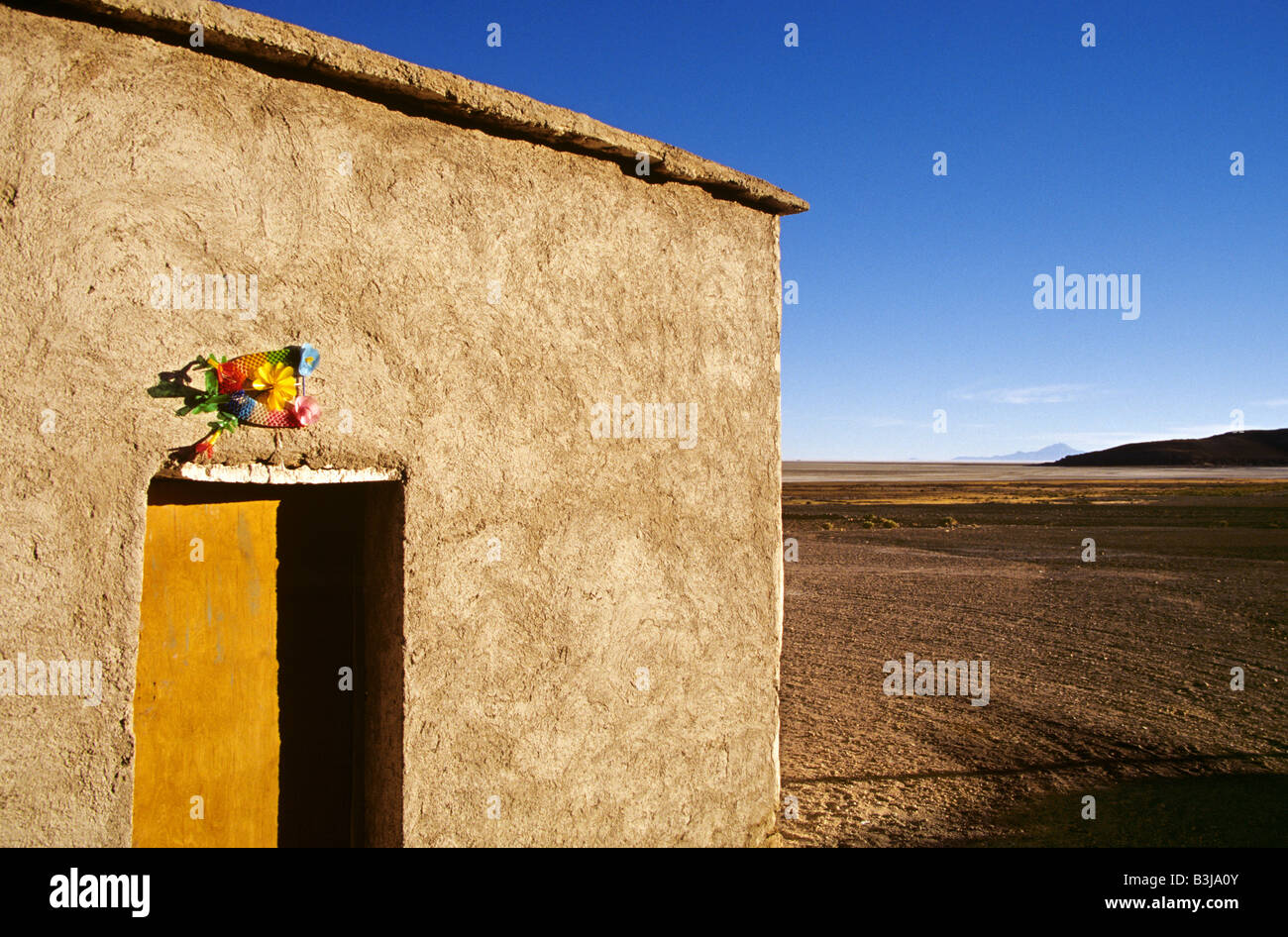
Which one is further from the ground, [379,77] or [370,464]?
[379,77]

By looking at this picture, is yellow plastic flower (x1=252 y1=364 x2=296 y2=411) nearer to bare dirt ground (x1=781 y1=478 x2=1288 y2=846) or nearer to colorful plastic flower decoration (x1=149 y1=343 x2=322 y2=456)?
colorful plastic flower decoration (x1=149 y1=343 x2=322 y2=456)

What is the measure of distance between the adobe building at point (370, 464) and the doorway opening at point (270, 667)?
14 millimetres

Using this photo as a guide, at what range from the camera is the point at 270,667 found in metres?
3.77

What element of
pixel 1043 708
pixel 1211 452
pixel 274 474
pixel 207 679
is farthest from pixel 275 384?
pixel 1211 452

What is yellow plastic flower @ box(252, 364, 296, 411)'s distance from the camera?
3291mm

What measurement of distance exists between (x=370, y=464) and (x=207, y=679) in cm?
110

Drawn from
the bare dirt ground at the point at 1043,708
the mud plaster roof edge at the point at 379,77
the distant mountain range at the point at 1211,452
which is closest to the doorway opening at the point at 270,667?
the mud plaster roof edge at the point at 379,77

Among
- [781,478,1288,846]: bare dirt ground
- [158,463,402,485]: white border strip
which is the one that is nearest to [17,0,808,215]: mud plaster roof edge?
[158,463,402,485]: white border strip

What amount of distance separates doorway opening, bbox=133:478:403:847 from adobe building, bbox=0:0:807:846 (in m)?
0.01

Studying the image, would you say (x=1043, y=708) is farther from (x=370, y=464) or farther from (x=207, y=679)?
(x=207, y=679)

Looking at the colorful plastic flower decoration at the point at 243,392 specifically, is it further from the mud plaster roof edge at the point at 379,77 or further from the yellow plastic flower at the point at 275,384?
the mud plaster roof edge at the point at 379,77
